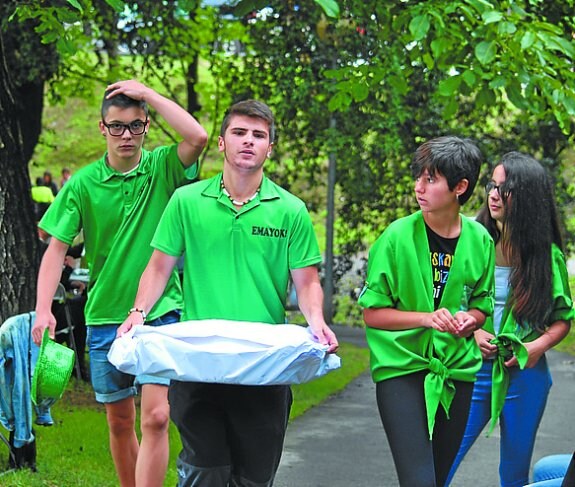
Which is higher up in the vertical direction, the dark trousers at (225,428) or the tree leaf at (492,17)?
the tree leaf at (492,17)

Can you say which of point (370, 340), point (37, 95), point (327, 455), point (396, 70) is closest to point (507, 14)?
point (396, 70)

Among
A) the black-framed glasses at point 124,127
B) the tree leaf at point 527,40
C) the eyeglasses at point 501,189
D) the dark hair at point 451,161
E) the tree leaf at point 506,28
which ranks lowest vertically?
the eyeglasses at point 501,189

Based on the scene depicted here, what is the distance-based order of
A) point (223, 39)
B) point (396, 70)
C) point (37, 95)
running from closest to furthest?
point (396, 70)
point (37, 95)
point (223, 39)

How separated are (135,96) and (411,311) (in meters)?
1.61

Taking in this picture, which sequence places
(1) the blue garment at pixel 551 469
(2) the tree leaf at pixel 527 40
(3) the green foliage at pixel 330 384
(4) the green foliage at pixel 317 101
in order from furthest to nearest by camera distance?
(4) the green foliage at pixel 317 101 < (3) the green foliage at pixel 330 384 < (2) the tree leaf at pixel 527 40 < (1) the blue garment at pixel 551 469

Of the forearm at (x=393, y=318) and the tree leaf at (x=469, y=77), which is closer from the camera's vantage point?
the forearm at (x=393, y=318)

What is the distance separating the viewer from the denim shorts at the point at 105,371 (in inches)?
219

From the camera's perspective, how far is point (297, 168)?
58.9 feet

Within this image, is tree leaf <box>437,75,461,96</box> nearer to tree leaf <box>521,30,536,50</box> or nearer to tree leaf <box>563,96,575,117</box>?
tree leaf <box>521,30,536,50</box>

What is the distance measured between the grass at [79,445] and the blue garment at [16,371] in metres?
0.35

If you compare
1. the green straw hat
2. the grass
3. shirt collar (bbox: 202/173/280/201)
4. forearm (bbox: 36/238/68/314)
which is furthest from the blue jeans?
the grass

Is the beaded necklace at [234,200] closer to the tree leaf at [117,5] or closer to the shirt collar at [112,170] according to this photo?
the shirt collar at [112,170]

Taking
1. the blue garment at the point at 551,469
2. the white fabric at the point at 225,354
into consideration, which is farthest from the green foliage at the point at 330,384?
the blue garment at the point at 551,469

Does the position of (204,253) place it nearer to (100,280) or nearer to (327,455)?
(100,280)
